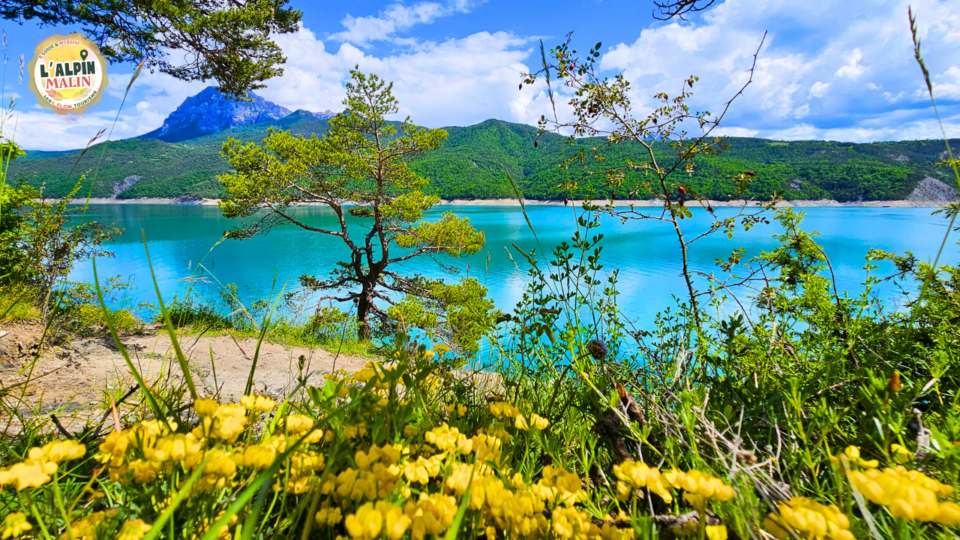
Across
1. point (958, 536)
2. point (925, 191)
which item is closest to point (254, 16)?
point (958, 536)

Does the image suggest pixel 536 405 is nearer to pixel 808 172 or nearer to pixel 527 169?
pixel 808 172

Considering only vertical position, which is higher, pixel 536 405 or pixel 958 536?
pixel 958 536

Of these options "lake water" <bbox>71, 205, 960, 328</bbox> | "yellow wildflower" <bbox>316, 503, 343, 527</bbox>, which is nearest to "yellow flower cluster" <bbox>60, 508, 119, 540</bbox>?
"yellow wildflower" <bbox>316, 503, 343, 527</bbox>

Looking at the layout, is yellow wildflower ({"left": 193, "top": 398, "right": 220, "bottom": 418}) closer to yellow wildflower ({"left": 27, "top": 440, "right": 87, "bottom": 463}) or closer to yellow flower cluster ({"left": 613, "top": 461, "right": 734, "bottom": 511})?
yellow wildflower ({"left": 27, "top": 440, "right": 87, "bottom": 463})

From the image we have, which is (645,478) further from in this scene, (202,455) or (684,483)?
(202,455)

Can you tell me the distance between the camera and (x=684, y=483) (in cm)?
47

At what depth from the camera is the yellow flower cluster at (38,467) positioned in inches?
15.9

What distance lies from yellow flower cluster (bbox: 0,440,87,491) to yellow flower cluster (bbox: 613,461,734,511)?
0.66 metres

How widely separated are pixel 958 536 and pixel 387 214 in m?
8.55

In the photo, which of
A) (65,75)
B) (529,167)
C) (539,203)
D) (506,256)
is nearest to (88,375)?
(65,75)

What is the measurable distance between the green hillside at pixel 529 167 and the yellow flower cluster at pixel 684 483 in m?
2.13

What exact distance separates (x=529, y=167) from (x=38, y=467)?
319 ft

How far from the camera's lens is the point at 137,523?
428mm

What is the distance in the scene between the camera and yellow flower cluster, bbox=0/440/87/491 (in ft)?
1.33
